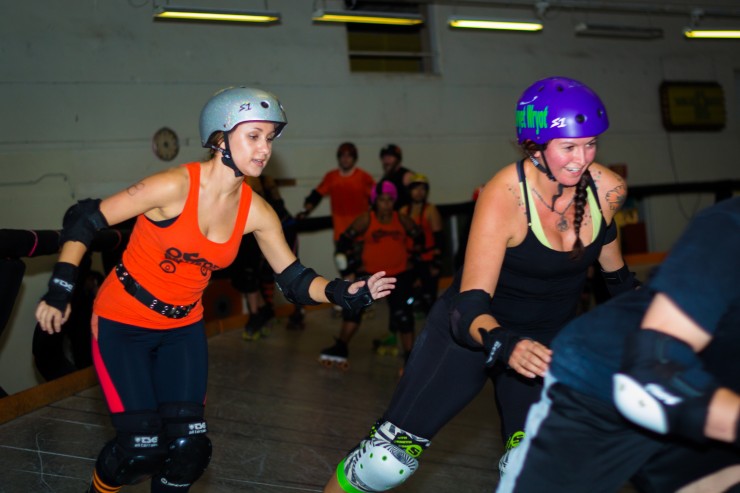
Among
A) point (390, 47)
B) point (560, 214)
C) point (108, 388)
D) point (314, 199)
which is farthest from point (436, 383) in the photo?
point (390, 47)

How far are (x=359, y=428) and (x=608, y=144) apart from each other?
8.34m

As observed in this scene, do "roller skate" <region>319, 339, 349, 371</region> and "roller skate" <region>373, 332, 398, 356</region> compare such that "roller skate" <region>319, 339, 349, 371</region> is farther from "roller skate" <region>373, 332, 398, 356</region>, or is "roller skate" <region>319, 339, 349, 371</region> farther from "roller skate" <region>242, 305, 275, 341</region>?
"roller skate" <region>242, 305, 275, 341</region>

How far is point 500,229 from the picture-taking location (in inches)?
93.7

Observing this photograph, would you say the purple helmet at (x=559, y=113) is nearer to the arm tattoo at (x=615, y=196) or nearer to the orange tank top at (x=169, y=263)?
the arm tattoo at (x=615, y=196)

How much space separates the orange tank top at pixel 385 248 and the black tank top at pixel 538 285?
141 inches

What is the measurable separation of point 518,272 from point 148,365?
127 centimetres

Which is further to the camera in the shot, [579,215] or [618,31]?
[618,31]

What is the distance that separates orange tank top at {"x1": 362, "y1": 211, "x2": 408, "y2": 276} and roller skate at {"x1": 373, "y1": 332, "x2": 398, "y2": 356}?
70 cm

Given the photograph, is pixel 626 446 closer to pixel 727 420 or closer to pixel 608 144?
pixel 727 420

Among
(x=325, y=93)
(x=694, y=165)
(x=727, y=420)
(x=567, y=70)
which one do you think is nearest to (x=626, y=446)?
(x=727, y=420)

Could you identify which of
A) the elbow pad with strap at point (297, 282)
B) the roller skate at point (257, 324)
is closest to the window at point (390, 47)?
the roller skate at point (257, 324)

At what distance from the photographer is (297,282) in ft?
9.91

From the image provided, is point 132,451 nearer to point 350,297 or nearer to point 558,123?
point 350,297

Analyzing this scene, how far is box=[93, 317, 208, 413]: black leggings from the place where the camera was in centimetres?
280
